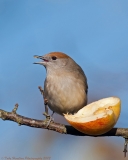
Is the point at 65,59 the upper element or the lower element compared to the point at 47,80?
upper

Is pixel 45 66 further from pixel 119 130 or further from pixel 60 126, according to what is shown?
pixel 119 130

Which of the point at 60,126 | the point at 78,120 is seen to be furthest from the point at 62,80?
the point at 78,120

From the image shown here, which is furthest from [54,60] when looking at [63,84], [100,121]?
[100,121]

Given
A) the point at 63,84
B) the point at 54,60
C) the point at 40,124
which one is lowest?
the point at 40,124

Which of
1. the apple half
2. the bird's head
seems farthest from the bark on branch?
the bird's head

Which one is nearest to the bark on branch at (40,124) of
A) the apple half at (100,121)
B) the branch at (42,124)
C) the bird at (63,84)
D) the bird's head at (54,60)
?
the branch at (42,124)

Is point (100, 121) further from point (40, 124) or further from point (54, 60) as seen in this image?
point (54, 60)

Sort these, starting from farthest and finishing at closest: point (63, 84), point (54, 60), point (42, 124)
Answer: point (54, 60) → point (63, 84) → point (42, 124)

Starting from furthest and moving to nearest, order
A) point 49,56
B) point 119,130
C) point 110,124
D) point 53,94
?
1. point 49,56
2. point 53,94
3. point 119,130
4. point 110,124
